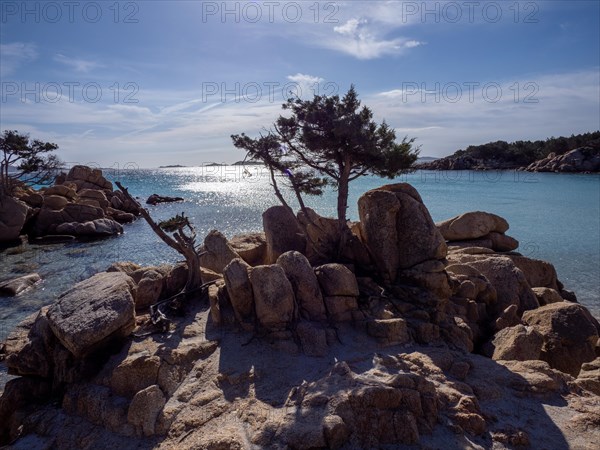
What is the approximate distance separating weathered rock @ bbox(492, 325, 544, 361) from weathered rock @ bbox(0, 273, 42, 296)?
79.2ft

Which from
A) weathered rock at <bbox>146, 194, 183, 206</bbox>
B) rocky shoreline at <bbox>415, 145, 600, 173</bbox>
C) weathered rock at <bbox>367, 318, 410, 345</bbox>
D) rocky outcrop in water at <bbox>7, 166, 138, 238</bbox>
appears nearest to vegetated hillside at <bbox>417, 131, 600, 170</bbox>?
rocky shoreline at <bbox>415, 145, 600, 173</bbox>

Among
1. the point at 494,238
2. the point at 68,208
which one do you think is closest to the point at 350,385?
the point at 494,238

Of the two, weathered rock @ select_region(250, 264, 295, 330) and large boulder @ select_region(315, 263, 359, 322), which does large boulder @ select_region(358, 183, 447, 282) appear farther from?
weathered rock @ select_region(250, 264, 295, 330)

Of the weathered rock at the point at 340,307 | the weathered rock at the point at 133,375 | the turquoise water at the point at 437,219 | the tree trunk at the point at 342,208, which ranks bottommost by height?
the turquoise water at the point at 437,219

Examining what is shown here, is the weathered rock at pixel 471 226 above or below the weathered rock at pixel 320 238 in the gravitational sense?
below

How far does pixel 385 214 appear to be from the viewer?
45.3ft

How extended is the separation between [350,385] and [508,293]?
9485 mm

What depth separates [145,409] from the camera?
27.1ft

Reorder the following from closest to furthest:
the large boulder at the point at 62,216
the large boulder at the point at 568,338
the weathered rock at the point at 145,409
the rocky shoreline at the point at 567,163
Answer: the weathered rock at the point at 145,409, the large boulder at the point at 568,338, the large boulder at the point at 62,216, the rocky shoreline at the point at 567,163

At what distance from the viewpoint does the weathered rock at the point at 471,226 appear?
914 inches

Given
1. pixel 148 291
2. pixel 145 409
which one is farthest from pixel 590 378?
pixel 148 291

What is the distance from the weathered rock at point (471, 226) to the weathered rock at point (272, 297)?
50.0 ft

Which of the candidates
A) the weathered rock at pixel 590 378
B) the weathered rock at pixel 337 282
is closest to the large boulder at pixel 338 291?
the weathered rock at pixel 337 282

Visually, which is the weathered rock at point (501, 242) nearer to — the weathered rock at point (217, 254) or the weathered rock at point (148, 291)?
the weathered rock at point (217, 254)
